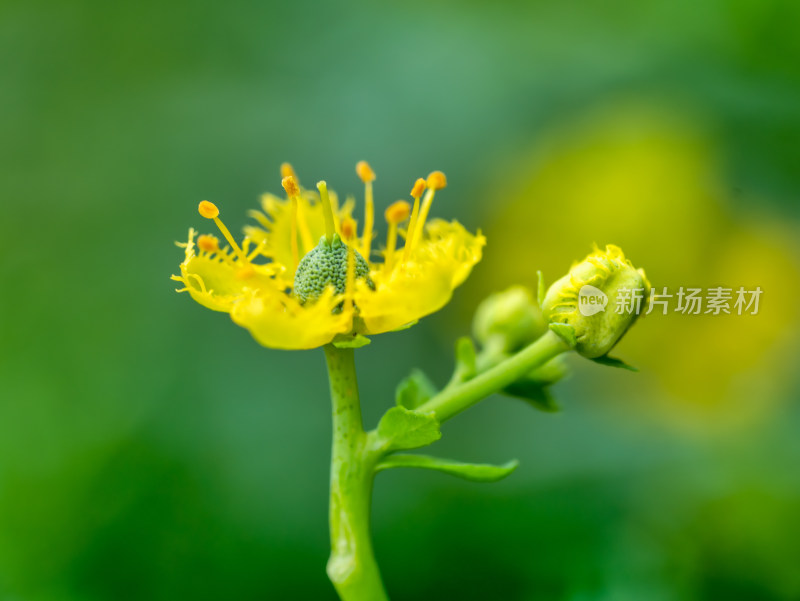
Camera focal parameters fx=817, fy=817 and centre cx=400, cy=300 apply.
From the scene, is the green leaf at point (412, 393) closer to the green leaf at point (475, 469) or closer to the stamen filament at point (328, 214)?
the green leaf at point (475, 469)

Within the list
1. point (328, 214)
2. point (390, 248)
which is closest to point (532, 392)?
point (390, 248)

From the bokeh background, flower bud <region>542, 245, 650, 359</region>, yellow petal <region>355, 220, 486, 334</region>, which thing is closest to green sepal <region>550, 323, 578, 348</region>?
flower bud <region>542, 245, 650, 359</region>

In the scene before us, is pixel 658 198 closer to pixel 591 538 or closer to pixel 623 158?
pixel 623 158

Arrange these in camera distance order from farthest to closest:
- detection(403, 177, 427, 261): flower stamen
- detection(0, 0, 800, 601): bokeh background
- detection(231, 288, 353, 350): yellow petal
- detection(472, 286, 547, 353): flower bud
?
detection(0, 0, 800, 601): bokeh background → detection(472, 286, 547, 353): flower bud → detection(403, 177, 427, 261): flower stamen → detection(231, 288, 353, 350): yellow petal

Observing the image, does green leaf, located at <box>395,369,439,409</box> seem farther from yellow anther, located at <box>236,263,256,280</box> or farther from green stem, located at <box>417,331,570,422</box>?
yellow anther, located at <box>236,263,256,280</box>

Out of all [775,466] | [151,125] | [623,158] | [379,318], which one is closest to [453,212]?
[623,158]

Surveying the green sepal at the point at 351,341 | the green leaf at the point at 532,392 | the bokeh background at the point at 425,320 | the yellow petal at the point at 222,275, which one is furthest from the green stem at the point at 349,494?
the bokeh background at the point at 425,320
